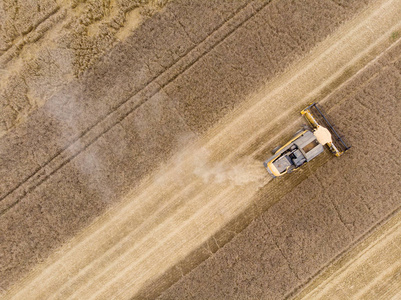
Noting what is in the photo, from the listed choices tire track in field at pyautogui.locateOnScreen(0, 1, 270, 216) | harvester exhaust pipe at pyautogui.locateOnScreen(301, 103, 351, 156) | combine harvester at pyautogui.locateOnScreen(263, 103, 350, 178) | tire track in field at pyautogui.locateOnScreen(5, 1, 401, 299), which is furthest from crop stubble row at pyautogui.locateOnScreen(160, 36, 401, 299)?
tire track in field at pyautogui.locateOnScreen(0, 1, 270, 216)

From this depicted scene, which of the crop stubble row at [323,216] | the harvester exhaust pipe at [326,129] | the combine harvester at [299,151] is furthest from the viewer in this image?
the crop stubble row at [323,216]

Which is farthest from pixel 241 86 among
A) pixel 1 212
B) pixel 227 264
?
pixel 1 212

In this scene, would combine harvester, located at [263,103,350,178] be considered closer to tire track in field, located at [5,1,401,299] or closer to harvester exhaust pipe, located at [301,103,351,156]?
harvester exhaust pipe, located at [301,103,351,156]

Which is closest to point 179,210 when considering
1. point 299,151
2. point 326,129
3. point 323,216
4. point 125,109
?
point 125,109

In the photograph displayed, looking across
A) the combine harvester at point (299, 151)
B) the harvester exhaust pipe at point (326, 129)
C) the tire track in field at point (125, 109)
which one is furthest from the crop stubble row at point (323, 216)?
the tire track in field at point (125, 109)

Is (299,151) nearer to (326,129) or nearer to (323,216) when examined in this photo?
(326,129)

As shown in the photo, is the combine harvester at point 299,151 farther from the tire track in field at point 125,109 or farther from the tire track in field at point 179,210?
the tire track in field at point 125,109
